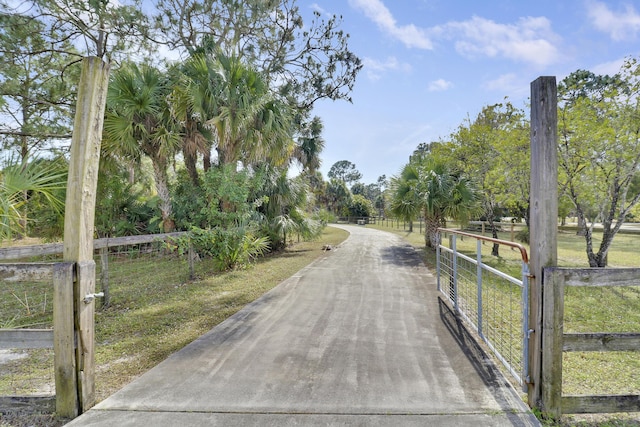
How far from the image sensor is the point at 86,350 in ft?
7.06

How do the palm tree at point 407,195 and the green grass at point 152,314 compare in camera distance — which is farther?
the palm tree at point 407,195

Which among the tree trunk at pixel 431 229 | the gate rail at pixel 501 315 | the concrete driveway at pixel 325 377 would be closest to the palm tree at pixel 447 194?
the tree trunk at pixel 431 229

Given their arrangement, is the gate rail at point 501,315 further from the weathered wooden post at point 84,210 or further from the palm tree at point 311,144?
the palm tree at point 311,144

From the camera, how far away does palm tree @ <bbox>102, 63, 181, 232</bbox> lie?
6645mm

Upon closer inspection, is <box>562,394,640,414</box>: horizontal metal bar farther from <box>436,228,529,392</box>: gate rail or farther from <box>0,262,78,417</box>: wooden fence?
<box>0,262,78,417</box>: wooden fence

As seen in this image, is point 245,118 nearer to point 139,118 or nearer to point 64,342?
point 139,118

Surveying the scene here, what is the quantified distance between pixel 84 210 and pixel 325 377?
228 centimetres

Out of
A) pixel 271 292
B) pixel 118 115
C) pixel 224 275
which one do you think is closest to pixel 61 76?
pixel 118 115

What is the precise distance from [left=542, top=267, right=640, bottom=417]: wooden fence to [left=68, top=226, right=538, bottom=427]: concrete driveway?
0.25 m

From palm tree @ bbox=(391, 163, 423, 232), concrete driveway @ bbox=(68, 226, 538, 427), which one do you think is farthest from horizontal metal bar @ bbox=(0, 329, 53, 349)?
palm tree @ bbox=(391, 163, 423, 232)

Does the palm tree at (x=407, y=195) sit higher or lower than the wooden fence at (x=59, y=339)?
higher

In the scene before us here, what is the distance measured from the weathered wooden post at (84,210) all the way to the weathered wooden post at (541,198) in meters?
3.15

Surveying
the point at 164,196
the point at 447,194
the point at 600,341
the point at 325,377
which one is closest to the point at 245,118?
the point at 164,196

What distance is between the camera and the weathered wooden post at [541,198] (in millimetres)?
2055
